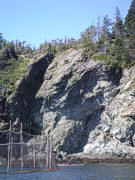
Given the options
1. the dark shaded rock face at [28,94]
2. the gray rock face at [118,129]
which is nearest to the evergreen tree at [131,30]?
the gray rock face at [118,129]

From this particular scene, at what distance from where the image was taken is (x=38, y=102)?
107938mm

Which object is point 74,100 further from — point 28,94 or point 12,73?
point 12,73

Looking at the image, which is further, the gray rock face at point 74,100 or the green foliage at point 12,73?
the green foliage at point 12,73

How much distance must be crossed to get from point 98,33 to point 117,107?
143ft

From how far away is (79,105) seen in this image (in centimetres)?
10031

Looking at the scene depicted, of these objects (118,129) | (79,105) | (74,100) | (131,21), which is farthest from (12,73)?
(118,129)

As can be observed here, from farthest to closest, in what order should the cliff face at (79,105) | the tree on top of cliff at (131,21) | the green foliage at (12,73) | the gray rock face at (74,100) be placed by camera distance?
the green foliage at (12,73), the tree on top of cliff at (131,21), the gray rock face at (74,100), the cliff face at (79,105)

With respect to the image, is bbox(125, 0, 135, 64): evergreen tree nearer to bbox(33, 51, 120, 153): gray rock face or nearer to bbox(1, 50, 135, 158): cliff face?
bbox(1, 50, 135, 158): cliff face

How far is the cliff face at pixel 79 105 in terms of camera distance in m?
91.9

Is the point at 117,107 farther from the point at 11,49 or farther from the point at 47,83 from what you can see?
the point at 11,49

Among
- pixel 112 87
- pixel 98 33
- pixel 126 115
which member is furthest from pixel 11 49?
pixel 126 115

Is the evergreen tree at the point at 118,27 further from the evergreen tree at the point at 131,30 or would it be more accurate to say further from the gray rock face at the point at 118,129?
the gray rock face at the point at 118,129

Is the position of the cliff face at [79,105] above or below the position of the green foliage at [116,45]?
below

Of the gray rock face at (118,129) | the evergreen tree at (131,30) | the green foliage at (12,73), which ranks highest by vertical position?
the evergreen tree at (131,30)
